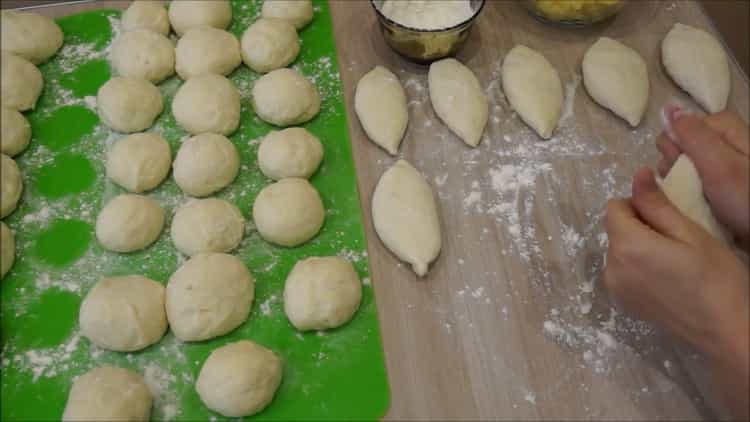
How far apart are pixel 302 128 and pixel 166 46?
454 mm

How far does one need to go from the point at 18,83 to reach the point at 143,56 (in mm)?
302

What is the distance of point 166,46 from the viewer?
163cm

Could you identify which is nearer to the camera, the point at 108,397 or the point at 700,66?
the point at 108,397

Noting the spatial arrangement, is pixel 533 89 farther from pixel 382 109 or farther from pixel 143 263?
pixel 143 263

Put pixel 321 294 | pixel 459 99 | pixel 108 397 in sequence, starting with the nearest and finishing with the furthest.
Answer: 1. pixel 108 397
2. pixel 321 294
3. pixel 459 99

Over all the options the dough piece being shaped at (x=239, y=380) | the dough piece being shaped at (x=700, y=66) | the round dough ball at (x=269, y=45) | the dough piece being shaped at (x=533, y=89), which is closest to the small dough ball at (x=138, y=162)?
the round dough ball at (x=269, y=45)

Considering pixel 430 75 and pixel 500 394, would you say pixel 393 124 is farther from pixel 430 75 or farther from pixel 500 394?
pixel 500 394

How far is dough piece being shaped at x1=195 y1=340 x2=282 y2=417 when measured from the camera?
114 cm

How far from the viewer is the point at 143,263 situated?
4.50ft

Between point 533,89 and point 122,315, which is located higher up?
point 533,89

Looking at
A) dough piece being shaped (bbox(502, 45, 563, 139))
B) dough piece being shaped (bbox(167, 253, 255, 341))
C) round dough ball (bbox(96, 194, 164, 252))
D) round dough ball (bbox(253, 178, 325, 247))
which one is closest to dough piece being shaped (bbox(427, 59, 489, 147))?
dough piece being shaped (bbox(502, 45, 563, 139))

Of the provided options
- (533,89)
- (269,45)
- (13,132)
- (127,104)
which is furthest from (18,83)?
(533,89)

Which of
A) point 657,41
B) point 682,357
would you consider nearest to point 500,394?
point 682,357

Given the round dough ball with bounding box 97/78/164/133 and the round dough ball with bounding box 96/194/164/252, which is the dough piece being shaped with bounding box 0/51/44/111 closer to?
the round dough ball with bounding box 97/78/164/133
